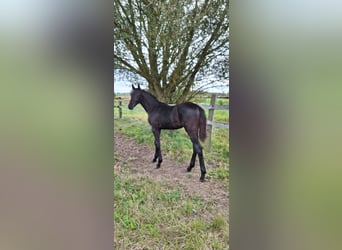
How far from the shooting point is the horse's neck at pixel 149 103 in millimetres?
1232

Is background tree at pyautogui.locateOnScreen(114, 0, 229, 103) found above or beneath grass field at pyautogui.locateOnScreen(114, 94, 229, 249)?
above

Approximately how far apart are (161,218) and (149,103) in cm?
50

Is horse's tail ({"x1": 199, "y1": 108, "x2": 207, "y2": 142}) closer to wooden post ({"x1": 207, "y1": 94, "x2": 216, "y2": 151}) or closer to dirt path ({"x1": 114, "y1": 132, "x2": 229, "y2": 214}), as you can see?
wooden post ({"x1": 207, "y1": 94, "x2": 216, "y2": 151})

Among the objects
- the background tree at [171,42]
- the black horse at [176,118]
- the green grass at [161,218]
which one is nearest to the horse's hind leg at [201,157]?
the black horse at [176,118]

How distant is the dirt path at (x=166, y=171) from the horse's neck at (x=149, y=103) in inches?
6.0

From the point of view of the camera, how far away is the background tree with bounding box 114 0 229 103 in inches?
46.3

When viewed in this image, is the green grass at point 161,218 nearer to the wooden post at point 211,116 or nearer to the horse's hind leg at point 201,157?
the horse's hind leg at point 201,157

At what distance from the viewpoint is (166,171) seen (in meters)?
1.25

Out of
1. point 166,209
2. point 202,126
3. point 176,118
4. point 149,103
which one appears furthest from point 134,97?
point 166,209

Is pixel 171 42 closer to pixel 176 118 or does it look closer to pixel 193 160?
pixel 176 118

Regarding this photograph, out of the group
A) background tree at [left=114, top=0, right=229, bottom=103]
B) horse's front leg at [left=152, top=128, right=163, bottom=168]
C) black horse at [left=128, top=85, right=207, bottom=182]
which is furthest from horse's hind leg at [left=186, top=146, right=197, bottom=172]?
background tree at [left=114, top=0, right=229, bottom=103]
